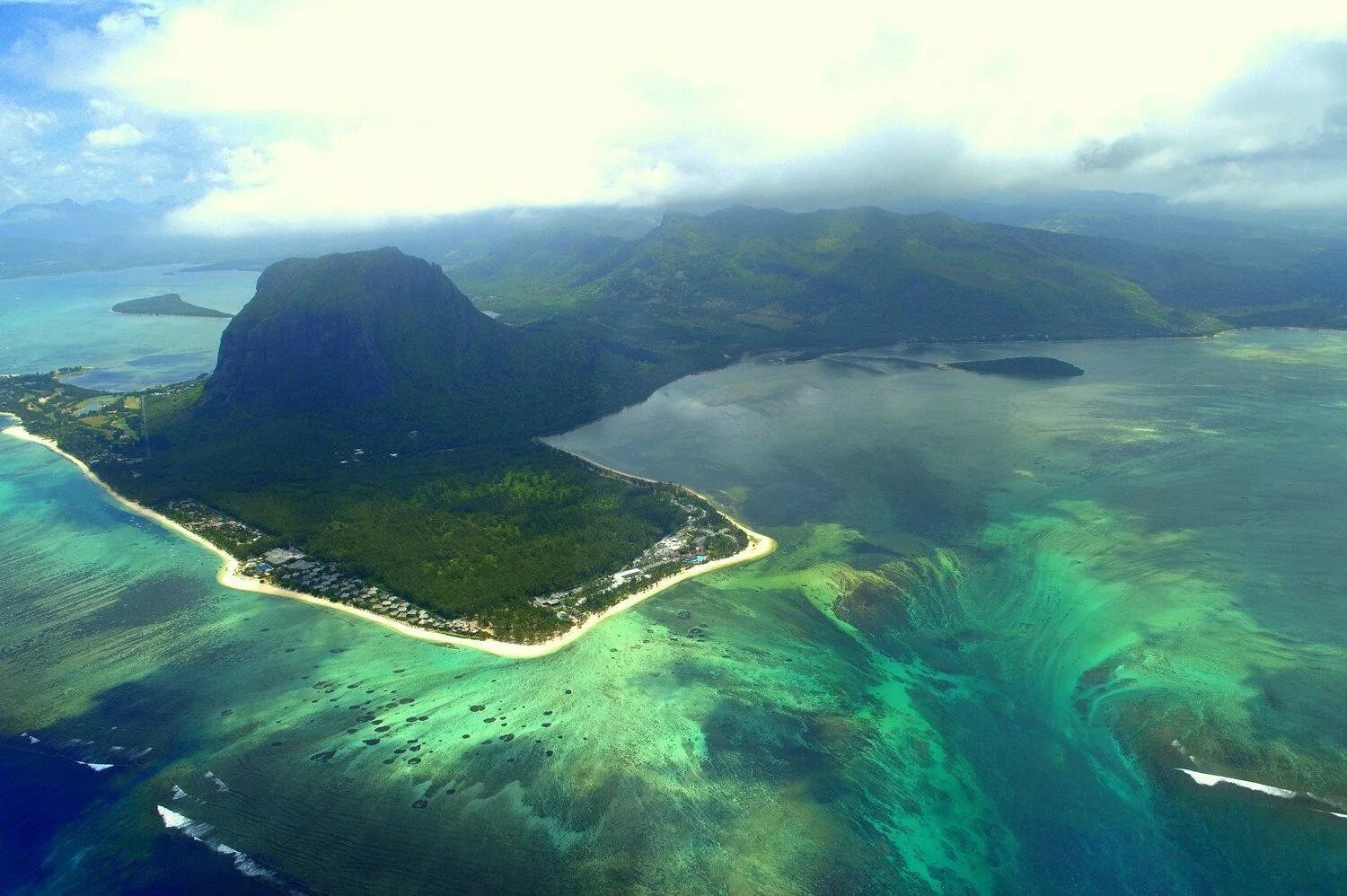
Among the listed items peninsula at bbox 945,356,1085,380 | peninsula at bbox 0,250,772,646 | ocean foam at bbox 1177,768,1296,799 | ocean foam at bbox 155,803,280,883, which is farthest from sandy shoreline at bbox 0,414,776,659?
peninsula at bbox 945,356,1085,380

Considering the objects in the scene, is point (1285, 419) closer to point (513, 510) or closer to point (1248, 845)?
point (1248, 845)

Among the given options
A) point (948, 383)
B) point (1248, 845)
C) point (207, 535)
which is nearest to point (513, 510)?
point (207, 535)

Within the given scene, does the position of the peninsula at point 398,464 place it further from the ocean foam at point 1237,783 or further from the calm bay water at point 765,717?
the ocean foam at point 1237,783

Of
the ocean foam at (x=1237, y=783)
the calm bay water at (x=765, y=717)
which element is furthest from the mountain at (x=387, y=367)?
the ocean foam at (x=1237, y=783)

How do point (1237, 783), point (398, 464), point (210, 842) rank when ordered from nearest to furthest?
point (210, 842) → point (1237, 783) → point (398, 464)

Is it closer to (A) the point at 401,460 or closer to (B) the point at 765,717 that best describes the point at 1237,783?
(B) the point at 765,717

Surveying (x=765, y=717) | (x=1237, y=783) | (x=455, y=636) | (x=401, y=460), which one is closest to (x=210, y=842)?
(x=455, y=636)
